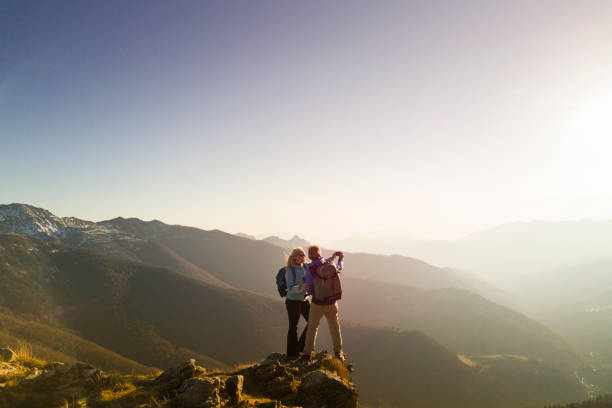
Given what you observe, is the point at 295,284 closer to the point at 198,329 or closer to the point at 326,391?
the point at 326,391

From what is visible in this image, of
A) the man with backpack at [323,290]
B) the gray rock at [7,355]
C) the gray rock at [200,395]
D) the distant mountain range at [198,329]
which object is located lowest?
the distant mountain range at [198,329]

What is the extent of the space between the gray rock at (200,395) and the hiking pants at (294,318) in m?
3.13

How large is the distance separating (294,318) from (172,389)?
3.82m

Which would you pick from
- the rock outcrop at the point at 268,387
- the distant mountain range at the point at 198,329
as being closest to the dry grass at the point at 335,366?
the rock outcrop at the point at 268,387

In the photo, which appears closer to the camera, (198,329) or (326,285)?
(326,285)

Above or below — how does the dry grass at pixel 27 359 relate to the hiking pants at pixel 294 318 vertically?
below

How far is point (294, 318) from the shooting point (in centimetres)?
974

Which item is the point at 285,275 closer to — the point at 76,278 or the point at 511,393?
the point at 511,393

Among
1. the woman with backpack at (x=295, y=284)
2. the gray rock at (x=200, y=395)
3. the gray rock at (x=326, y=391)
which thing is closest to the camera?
the gray rock at (x=200, y=395)

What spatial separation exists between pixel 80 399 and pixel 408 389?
14418 centimetres

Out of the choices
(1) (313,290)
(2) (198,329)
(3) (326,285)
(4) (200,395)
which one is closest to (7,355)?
(4) (200,395)

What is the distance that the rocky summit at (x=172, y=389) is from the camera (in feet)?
21.0

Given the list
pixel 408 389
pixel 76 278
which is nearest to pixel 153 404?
pixel 408 389

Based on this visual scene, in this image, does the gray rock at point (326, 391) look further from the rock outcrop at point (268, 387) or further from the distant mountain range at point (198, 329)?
the distant mountain range at point (198, 329)
